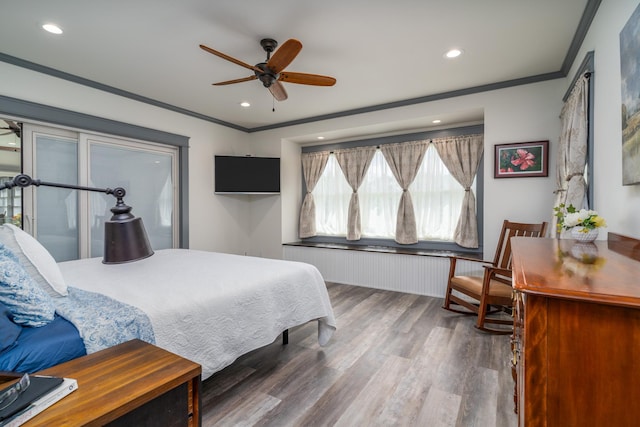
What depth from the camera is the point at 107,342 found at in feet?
3.98

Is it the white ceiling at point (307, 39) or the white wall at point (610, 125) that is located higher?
the white ceiling at point (307, 39)

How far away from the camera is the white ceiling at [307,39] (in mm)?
2119

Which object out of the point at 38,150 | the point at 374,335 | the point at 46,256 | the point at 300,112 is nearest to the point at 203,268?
the point at 46,256

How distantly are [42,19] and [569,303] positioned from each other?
3.54 m

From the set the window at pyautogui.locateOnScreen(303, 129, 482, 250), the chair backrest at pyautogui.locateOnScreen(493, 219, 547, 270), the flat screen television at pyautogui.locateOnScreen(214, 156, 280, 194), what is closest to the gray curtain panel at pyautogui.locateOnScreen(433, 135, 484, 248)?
the window at pyautogui.locateOnScreen(303, 129, 482, 250)

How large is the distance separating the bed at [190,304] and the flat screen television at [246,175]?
2.35m

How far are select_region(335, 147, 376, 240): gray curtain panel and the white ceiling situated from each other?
4.34 ft

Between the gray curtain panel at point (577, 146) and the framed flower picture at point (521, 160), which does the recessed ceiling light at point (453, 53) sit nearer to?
the gray curtain panel at point (577, 146)

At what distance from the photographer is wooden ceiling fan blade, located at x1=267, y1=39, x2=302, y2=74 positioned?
1.99m

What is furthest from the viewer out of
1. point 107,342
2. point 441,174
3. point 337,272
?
point 337,272

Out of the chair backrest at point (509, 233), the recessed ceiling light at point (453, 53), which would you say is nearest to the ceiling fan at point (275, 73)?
the recessed ceiling light at point (453, 53)

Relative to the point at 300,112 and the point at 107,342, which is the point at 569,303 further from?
the point at 300,112

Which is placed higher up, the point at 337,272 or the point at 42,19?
the point at 42,19

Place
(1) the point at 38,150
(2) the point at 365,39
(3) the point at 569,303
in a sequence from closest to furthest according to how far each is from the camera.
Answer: (3) the point at 569,303
(2) the point at 365,39
(1) the point at 38,150
